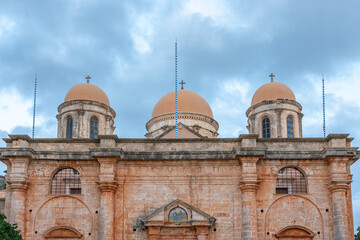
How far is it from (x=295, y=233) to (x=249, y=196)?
9.64ft

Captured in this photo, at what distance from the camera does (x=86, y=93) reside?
42.9 m

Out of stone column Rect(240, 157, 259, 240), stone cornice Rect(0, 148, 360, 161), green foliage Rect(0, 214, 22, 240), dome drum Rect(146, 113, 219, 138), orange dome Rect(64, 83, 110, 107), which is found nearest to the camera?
green foliage Rect(0, 214, 22, 240)

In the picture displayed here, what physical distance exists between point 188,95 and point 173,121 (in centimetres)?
258

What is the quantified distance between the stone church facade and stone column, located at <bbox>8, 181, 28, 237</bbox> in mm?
49

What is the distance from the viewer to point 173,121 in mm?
41875

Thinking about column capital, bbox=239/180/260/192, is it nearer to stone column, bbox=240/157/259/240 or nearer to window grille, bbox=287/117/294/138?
stone column, bbox=240/157/259/240

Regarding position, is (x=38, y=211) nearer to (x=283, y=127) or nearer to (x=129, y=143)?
(x=129, y=143)

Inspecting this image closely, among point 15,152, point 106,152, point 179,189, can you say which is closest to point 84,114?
point 15,152

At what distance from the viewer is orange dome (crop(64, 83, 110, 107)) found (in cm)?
4272

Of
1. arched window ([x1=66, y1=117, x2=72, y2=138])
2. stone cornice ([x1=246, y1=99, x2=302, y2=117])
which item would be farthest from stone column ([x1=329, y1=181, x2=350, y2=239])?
arched window ([x1=66, y1=117, x2=72, y2=138])

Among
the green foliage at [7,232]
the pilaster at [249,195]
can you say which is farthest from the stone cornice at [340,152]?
the green foliage at [7,232]

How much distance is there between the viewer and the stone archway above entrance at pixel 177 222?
2780cm

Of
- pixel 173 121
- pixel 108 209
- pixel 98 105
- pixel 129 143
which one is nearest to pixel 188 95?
pixel 173 121

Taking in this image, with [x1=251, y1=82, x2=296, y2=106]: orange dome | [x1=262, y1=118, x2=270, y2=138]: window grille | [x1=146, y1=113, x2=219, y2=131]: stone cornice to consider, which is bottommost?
[x1=262, y1=118, x2=270, y2=138]: window grille
